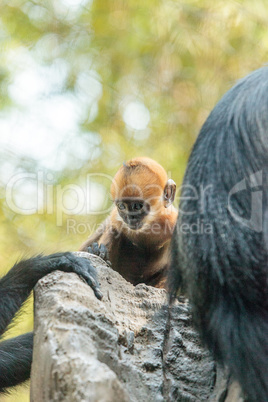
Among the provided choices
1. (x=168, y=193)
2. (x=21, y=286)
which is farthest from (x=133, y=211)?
(x=21, y=286)

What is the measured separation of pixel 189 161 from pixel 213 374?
78cm

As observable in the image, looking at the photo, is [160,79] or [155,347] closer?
[155,347]

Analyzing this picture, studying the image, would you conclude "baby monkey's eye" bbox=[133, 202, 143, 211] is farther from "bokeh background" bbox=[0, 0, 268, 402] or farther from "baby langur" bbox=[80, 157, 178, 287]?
"bokeh background" bbox=[0, 0, 268, 402]

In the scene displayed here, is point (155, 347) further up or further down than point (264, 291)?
further down

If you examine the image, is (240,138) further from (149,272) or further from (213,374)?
(149,272)

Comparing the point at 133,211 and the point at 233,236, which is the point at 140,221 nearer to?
the point at 133,211

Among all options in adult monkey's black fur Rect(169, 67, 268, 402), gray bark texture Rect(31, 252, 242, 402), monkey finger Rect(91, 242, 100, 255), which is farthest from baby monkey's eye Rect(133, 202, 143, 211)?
adult monkey's black fur Rect(169, 67, 268, 402)

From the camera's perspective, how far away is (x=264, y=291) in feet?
5.06

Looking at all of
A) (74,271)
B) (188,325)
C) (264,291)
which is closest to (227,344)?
(264,291)

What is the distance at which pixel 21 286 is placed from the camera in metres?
2.26

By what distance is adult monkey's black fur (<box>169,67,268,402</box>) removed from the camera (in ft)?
5.05

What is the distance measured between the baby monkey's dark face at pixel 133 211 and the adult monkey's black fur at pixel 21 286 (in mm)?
1129

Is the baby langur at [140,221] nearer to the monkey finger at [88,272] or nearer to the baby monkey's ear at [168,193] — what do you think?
the baby monkey's ear at [168,193]

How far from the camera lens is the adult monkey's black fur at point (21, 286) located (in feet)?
6.98
